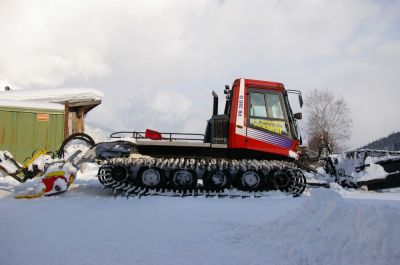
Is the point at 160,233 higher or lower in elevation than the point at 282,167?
lower

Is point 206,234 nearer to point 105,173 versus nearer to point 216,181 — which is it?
point 216,181

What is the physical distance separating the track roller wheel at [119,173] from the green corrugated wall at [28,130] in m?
5.85

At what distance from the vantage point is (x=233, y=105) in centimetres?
779

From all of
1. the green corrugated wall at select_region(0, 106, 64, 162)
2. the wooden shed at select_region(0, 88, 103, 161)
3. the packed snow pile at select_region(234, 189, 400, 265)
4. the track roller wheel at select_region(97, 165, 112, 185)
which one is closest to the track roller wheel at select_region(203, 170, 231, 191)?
the track roller wheel at select_region(97, 165, 112, 185)

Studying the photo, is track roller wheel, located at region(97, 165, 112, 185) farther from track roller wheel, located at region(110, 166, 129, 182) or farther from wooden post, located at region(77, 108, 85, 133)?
wooden post, located at region(77, 108, 85, 133)

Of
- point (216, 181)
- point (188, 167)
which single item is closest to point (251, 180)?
point (216, 181)

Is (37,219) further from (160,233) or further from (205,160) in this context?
(205,160)

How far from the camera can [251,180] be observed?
7.65 meters

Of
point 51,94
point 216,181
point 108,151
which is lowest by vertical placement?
point 216,181

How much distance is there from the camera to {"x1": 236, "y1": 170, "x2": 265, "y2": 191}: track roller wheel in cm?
761

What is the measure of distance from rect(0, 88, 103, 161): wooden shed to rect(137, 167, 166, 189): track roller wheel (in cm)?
617

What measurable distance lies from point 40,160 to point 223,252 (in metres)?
6.52

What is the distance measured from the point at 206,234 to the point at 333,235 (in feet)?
5.23

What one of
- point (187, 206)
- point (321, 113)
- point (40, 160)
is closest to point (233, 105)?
point (187, 206)
